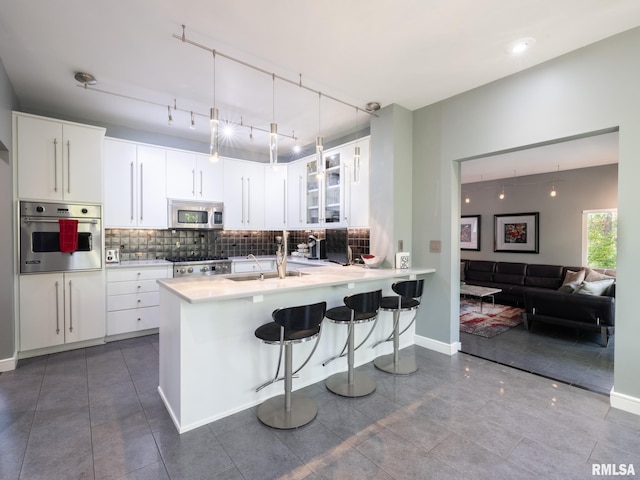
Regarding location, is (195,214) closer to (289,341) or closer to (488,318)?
(289,341)

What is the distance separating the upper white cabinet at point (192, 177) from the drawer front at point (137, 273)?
1.09m

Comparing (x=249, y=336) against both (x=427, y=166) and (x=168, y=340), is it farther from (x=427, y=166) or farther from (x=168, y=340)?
(x=427, y=166)

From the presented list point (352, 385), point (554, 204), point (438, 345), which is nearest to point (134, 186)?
point (352, 385)

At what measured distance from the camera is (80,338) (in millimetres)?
3602

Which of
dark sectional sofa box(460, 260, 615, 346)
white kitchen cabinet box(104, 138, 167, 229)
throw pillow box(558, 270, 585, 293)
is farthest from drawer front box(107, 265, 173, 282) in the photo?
throw pillow box(558, 270, 585, 293)

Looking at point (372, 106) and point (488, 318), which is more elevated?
point (372, 106)

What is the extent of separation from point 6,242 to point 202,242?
7.85ft

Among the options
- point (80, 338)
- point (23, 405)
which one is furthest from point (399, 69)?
point (80, 338)

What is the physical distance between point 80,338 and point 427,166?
4576mm

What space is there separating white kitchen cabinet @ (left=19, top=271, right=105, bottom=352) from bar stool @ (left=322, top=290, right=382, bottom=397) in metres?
2.91

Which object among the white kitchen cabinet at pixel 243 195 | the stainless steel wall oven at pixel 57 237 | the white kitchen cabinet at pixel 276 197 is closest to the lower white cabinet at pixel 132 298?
the stainless steel wall oven at pixel 57 237

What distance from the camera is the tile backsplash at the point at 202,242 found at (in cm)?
448

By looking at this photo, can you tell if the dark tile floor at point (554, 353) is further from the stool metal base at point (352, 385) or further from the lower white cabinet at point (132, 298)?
the lower white cabinet at point (132, 298)

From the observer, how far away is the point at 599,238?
5.71 metres
